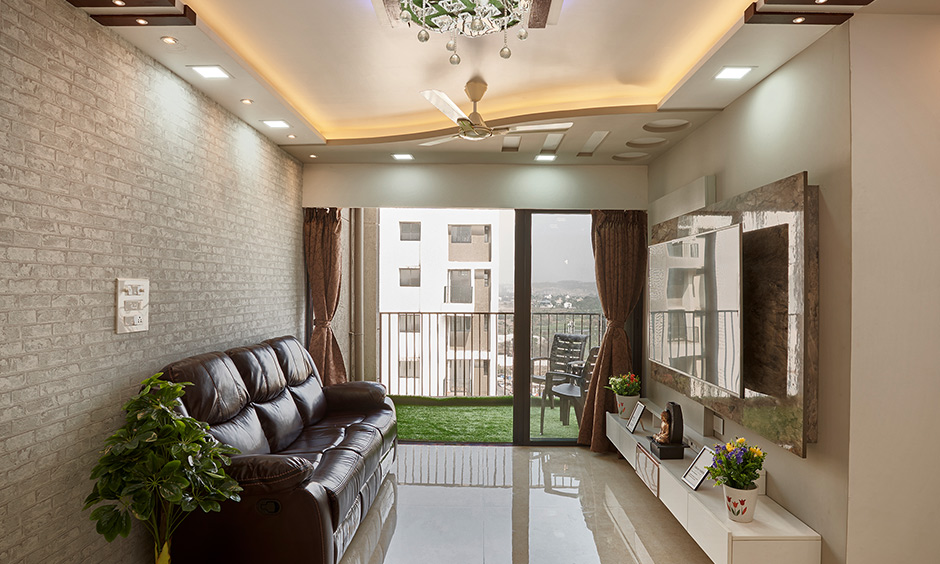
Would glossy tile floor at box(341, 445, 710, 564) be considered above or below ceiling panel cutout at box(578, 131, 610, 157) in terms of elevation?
below

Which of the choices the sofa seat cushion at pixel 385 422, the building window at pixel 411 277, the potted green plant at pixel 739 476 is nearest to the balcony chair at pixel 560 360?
the sofa seat cushion at pixel 385 422

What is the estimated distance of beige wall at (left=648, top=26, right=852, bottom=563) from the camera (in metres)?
2.44

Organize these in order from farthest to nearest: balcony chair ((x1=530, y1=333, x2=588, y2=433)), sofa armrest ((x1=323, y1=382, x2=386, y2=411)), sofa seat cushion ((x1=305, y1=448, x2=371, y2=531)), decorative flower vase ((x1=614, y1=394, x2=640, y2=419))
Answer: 1. balcony chair ((x1=530, y1=333, x2=588, y2=433))
2. decorative flower vase ((x1=614, y1=394, x2=640, y2=419))
3. sofa armrest ((x1=323, y1=382, x2=386, y2=411))
4. sofa seat cushion ((x1=305, y1=448, x2=371, y2=531))

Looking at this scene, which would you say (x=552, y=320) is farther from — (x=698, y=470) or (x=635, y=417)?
(x=698, y=470)

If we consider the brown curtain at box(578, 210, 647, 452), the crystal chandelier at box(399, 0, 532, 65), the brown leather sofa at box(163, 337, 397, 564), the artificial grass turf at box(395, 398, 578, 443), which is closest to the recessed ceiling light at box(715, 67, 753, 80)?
the crystal chandelier at box(399, 0, 532, 65)

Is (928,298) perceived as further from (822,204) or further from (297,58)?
(297,58)

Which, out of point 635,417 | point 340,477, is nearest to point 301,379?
point 340,477

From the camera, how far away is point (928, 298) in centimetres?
239

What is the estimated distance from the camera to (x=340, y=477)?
3.09 m

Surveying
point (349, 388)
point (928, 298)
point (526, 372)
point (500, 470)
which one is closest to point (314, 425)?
point (349, 388)

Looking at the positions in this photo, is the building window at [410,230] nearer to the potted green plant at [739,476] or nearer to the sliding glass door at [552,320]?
the sliding glass door at [552,320]

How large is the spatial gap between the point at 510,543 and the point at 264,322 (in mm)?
2434

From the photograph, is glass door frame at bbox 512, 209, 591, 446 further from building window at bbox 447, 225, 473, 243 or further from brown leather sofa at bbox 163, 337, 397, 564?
building window at bbox 447, 225, 473, 243

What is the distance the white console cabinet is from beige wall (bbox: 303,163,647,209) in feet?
8.58
